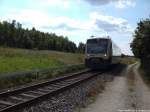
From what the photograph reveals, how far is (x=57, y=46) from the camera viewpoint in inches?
6624

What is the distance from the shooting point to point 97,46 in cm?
3316

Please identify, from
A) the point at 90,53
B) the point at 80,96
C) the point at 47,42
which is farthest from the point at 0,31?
the point at 80,96

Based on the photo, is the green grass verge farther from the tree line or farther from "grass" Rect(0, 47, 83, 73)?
the tree line

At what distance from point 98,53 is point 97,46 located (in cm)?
74

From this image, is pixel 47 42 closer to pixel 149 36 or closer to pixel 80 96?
pixel 149 36

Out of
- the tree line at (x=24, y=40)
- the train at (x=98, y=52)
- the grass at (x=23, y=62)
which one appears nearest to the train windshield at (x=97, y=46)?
the train at (x=98, y=52)

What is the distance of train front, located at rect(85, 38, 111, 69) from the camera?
32.8m

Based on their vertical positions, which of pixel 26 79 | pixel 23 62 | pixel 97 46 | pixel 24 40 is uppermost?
pixel 24 40

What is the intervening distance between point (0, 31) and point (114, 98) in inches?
4854

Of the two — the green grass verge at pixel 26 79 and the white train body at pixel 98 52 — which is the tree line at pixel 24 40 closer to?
the white train body at pixel 98 52

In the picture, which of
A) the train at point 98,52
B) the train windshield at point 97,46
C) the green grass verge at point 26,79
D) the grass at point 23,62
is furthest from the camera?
the train windshield at point 97,46

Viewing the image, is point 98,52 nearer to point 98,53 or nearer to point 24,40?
point 98,53

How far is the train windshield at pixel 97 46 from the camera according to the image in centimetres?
3297

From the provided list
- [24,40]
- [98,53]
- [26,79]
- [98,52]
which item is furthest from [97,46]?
[24,40]
